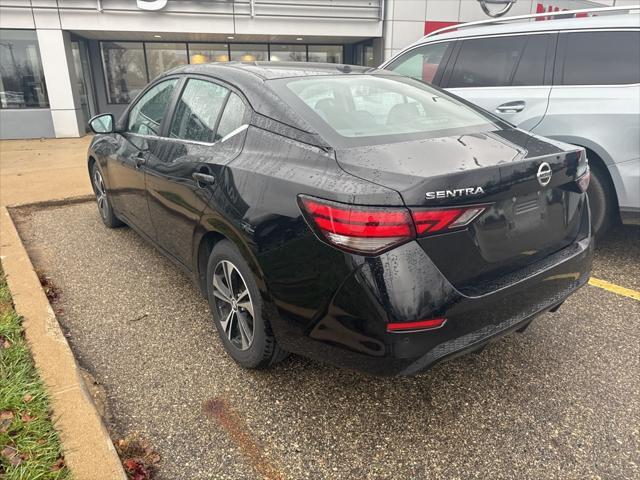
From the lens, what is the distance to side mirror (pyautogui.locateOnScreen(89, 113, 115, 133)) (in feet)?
13.6

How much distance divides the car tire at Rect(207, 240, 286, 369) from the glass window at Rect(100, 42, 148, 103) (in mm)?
14791

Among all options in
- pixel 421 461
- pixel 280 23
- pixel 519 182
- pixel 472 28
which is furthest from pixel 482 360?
pixel 280 23

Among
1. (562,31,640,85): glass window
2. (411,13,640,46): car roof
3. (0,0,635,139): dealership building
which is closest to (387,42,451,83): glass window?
(411,13,640,46): car roof

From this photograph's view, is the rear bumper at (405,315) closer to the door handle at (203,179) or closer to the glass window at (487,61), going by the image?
the door handle at (203,179)

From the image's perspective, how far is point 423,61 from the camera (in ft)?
18.1

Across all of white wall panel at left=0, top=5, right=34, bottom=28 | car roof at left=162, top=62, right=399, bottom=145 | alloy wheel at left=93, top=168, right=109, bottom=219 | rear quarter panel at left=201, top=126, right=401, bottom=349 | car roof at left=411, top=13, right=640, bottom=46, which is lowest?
alloy wheel at left=93, top=168, right=109, bottom=219

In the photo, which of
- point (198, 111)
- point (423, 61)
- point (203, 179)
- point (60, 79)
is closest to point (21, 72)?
point (60, 79)

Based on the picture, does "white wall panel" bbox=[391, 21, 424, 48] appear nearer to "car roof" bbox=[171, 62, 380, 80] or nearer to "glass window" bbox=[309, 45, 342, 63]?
"glass window" bbox=[309, 45, 342, 63]

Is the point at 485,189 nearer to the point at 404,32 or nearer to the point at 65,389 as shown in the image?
the point at 65,389

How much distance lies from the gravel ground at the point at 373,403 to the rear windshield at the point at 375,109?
131cm

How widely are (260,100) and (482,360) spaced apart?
1911 mm

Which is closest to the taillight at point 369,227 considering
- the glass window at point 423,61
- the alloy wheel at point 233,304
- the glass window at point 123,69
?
the alloy wheel at point 233,304

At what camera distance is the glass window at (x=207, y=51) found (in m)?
16.0

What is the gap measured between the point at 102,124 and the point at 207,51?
13.1 meters
